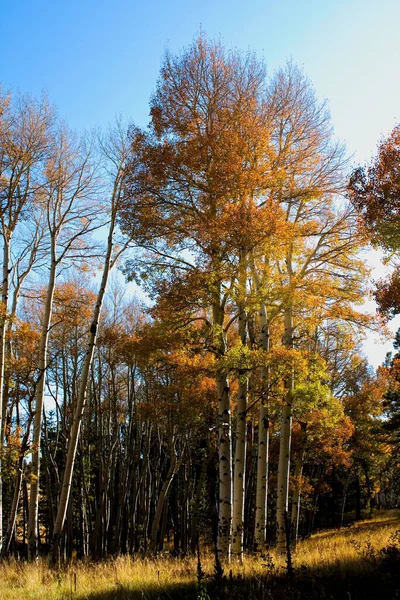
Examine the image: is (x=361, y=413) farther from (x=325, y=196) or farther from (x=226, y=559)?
(x=226, y=559)

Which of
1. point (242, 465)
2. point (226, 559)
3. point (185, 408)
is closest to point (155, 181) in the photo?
point (242, 465)

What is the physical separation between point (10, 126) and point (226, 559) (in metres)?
10.7

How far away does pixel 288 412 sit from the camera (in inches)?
457

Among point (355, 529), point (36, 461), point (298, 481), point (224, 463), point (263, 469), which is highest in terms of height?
point (224, 463)

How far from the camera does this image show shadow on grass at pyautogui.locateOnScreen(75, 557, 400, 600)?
4.93 metres

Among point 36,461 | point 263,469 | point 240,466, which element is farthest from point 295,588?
point 36,461

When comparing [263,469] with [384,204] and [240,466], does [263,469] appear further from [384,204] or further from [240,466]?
[384,204]

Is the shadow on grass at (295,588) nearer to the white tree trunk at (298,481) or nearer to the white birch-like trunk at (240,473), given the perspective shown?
the white birch-like trunk at (240,473)

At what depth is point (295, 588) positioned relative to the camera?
5039 mm

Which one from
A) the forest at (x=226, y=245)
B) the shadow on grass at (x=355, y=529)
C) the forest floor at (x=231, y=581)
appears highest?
the forest at (x=226, y=245)

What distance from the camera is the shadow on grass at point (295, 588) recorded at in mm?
4934

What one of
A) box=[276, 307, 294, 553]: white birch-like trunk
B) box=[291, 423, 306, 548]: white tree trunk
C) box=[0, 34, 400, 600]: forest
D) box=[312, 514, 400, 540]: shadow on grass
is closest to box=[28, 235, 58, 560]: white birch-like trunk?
box=[0, 34, 400, 600]: forest

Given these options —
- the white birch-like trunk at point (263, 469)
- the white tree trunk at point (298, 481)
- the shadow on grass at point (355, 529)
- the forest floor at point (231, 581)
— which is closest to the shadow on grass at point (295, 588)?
the forest floor at point (231, 581)

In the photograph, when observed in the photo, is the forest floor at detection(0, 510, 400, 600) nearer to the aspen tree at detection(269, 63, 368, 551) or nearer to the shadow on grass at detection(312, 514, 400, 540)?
the aspen tree at detection(269, 63, 368, 551)
